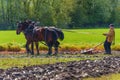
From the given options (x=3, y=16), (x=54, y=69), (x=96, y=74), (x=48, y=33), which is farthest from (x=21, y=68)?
(x=3, y=16)

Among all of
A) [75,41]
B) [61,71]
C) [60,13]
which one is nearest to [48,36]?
[61,71]

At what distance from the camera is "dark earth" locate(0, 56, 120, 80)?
617 inches

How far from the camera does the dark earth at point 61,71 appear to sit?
1567cm

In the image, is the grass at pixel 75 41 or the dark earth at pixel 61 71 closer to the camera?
the dark earth at pixel 61 71

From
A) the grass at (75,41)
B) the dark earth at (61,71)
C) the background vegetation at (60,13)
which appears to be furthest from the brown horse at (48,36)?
the background vegetation at (60,13)

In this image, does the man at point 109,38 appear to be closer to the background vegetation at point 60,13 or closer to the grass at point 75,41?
the grass at point 75,41

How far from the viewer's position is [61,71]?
56.6 ft

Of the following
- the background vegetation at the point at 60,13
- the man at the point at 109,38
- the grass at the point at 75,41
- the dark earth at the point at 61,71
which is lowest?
the background vegetation at the point at 60,13

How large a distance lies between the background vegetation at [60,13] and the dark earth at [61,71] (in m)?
75.6

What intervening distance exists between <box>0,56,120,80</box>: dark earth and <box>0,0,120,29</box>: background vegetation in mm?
75553

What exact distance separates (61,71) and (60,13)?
8553 cm

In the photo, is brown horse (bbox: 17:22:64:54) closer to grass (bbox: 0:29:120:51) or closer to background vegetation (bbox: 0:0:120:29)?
grass (bbox: 0:29:120:51)

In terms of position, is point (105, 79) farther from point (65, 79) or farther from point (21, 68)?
point (21, 68)

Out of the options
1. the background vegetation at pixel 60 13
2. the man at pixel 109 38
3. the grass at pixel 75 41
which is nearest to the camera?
the man at pixel 109 38
